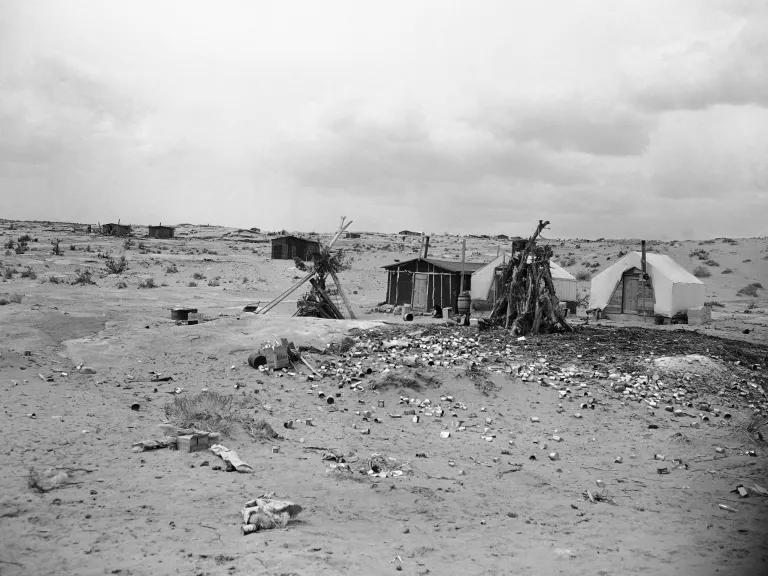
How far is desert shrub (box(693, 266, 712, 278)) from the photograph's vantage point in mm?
37844

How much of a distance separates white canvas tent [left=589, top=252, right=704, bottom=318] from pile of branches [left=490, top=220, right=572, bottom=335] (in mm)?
6146

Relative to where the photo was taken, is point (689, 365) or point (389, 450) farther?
point (689, 365)

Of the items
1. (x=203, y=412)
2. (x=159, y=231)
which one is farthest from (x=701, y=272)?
(x=159, y=231)

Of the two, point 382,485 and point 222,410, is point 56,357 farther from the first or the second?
point 382,485

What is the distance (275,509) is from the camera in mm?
6062

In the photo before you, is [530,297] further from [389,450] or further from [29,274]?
[29,274]

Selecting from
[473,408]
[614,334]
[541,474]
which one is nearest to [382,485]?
[541,474]

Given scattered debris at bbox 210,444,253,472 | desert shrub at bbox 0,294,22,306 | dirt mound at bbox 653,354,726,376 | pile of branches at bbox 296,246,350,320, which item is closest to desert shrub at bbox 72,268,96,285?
desert shrub at bbox 0,294,22,306

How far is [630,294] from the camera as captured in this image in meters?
22.3

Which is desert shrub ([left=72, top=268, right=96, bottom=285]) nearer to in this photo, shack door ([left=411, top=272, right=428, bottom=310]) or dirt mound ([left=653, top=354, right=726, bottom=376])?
shack door ([left=411, top=272, right=428, bottom=310])

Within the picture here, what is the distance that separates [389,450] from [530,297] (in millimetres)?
8764

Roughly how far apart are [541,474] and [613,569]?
2.76 m

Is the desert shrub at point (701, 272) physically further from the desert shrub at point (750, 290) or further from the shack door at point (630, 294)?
the shack door at point (630, 294)

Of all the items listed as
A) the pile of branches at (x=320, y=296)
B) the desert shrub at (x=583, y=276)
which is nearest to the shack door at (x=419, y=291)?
the pile of branches at (x=320, y=296)
